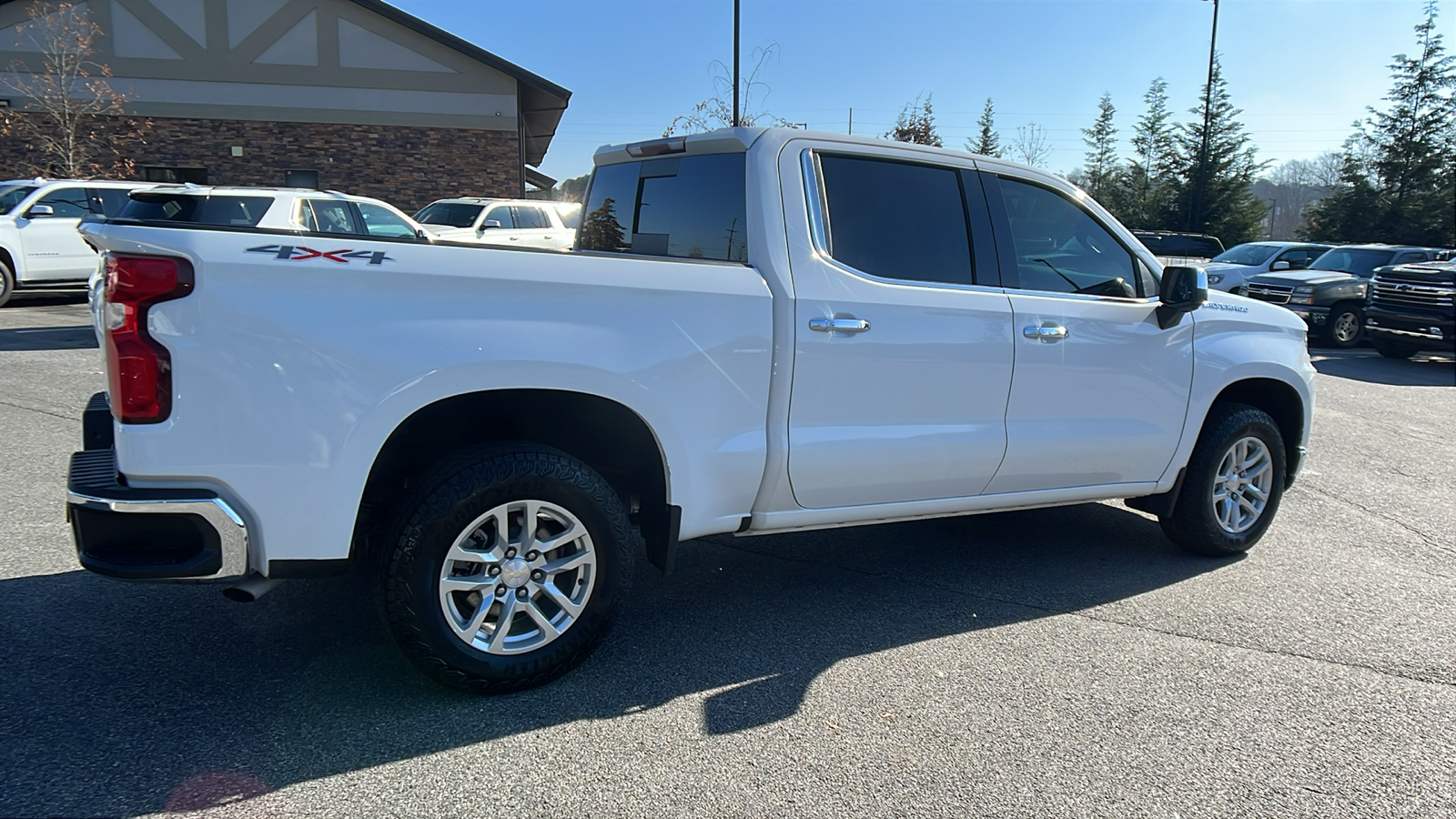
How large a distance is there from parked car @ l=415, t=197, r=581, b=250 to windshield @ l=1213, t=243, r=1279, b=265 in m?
13.2

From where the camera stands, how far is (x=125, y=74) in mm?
23406

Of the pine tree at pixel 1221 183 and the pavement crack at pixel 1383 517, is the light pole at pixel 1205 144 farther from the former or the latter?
the pavement crack at pixel 1383 517

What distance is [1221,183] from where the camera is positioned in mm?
42719

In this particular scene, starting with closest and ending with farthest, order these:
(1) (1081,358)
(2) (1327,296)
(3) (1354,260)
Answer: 1. (1) (1081,358)
2. (2) (1327,296)
3. (3) (1354,260)

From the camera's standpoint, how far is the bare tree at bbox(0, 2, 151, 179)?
73.2 feet

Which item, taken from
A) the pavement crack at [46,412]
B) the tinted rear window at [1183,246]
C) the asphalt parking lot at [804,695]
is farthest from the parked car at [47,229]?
the tinted rear window at [1183,246]

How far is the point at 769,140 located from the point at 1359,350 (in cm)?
1674

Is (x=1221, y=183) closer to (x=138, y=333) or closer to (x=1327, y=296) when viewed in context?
A: (x=1327, y=296)

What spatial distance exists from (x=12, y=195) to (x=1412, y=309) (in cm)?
2047

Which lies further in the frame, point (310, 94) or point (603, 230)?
point (310, 94)

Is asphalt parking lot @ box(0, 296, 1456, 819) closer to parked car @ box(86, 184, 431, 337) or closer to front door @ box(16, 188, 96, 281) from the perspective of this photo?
parked car @ box(86, 184, 431, 337)

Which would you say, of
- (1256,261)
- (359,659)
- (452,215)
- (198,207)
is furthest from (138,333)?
(1256,261)

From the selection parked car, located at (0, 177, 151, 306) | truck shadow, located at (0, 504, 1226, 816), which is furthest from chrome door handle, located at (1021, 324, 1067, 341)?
parked car, located at (0, 177, 151, 306)

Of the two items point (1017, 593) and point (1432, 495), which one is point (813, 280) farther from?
point (1432, 495)
